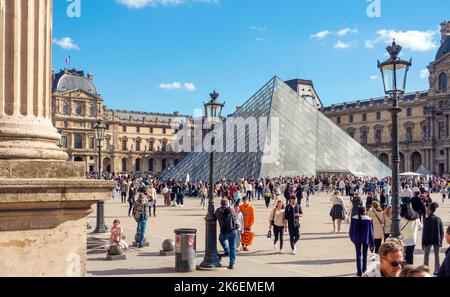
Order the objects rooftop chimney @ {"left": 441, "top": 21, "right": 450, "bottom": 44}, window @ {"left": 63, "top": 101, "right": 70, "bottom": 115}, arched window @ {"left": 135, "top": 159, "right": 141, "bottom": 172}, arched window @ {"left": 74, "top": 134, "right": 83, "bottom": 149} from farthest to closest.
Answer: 1. arched window @ {"left": 135, "top": 159, "right": 141, "bottom": 172}
2. arched window @ {"left": 74, "top": 134, "right": 83, "bottom": 149}
3. window @ {"left": 63, "top": 101, "right": 70, "bottom": 115}
4. rooftop chimney @ {"left": 441, "top": 21, "right": 450, "bottom": 44}

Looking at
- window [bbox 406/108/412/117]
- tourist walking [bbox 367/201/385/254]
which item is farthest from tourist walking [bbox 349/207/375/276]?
window [bbox 406/108/412/117]

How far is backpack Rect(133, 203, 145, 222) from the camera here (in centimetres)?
1050

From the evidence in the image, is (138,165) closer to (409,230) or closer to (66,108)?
(66,108)

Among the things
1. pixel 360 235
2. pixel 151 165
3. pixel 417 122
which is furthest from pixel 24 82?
pixel 151 165

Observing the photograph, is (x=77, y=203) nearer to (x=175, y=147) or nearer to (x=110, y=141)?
(x=110, y=141)

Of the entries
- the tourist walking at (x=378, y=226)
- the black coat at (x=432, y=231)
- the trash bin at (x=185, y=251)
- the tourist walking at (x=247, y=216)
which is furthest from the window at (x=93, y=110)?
the black coat at (x=432, y=231)

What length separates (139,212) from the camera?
1058 centimetres

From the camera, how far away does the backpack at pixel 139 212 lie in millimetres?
10500

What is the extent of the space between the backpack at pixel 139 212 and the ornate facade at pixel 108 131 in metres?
58.9

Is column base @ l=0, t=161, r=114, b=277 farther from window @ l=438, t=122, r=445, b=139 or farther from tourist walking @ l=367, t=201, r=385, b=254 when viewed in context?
window @ l=438, t=122, r=445, b=139

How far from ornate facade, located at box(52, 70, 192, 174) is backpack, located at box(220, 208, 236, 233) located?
61.7 metres

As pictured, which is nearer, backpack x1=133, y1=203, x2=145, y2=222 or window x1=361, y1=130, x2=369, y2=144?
backpack x1=133, y1=203, x2=145, y2=222
